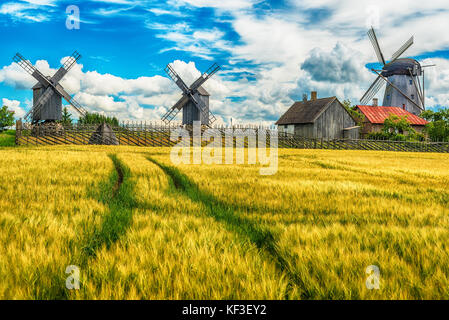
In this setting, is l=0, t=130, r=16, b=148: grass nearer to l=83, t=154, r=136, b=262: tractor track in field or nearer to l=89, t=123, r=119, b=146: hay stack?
l=89, t=123, r=119, b=146: hay stack

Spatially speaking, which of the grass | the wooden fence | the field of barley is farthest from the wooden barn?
the field of barley

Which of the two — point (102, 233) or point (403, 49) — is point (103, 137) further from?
point (403, 49)

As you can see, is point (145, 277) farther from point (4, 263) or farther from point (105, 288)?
point (4, 263)

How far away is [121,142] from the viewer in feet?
130

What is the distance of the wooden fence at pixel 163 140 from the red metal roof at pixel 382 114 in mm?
7622

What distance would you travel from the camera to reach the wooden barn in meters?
46.2

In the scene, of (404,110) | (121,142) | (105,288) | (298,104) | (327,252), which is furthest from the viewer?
(404,110)

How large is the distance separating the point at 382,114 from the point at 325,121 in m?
15.6

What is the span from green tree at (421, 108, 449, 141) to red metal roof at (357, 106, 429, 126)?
2766 millimetres

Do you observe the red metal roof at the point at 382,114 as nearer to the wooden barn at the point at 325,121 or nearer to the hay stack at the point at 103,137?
the wooden barn at the point at 325,121

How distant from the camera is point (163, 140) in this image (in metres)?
41.4

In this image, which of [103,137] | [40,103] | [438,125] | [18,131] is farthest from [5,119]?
[438,125]

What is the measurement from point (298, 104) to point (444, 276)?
177 feet

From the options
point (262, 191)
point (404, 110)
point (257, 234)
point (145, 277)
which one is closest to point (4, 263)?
point (145, 277)
